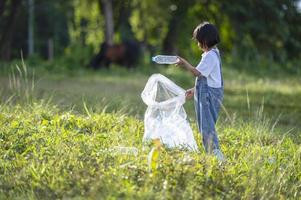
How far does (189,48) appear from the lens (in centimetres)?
3319

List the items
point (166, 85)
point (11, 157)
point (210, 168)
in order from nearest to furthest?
point (210, 168)
point (11, 157)
point (166, 85)

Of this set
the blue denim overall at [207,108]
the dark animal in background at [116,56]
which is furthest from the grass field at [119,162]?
the dark animal in background at [116,56]

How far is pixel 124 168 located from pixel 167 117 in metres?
1.32

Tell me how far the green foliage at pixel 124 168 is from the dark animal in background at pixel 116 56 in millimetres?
15499

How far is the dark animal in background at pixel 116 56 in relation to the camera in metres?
22.6

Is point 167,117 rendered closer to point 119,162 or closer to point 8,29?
point 119,162

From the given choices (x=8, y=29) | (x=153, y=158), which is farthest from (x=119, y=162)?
(x=8, y=29)

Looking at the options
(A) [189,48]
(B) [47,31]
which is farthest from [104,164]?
(B) [47,31]

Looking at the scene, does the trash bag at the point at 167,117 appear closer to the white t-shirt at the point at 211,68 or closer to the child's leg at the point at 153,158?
the white t-shirt at the point at 211,68

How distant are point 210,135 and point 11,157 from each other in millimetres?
1885

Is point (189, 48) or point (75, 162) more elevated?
point (75, 162)

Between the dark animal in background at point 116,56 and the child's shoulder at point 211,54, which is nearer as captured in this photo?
the child's shoulder at point 211,54

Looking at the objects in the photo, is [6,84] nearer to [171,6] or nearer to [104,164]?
[104,164]

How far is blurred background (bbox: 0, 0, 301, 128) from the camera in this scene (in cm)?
1366
